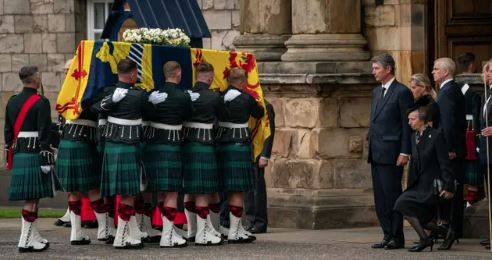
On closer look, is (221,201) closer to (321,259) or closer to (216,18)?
(321,259)

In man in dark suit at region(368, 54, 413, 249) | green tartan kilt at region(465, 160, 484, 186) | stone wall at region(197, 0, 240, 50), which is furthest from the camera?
stone wall at region(197, 0, 240, 50)

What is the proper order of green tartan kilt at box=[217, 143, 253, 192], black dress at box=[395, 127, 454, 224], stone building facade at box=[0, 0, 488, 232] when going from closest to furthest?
black dress at box=[395, 127, 454, 224]
green tartan kilt at box=[217, 143, 253, 192]
stone building facade at box=[0, 0, 488, 232]

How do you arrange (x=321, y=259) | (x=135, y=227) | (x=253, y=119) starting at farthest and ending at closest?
(x=253, y=119)
(x=135, y=227)
(x=321, y=259)

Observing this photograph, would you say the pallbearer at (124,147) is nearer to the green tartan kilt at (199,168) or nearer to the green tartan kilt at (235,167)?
the green tartan kilt at (199,168)

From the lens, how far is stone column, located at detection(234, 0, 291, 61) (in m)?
21.0

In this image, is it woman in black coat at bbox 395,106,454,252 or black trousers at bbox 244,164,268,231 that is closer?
woman in black coat at bbox 395,106,454,252

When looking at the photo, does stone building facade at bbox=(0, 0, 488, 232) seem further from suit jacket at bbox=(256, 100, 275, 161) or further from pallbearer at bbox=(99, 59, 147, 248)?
pallbearer at bbox=(99, 59, 147, 248)

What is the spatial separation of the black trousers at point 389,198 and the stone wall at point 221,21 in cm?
942

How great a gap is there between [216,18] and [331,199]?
7.47m

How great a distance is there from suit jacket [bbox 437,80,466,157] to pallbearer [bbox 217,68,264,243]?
71.5 inches

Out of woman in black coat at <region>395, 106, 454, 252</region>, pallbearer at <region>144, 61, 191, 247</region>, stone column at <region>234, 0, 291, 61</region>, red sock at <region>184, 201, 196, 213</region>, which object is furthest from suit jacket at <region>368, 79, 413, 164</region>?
stone column at <region>234, 0, 291, 61</region>

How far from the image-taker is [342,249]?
56.9 feet

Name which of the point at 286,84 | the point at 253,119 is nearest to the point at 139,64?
the point at 253,119

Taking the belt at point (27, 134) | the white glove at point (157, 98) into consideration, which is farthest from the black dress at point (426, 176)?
the belt at point (27, 134)
